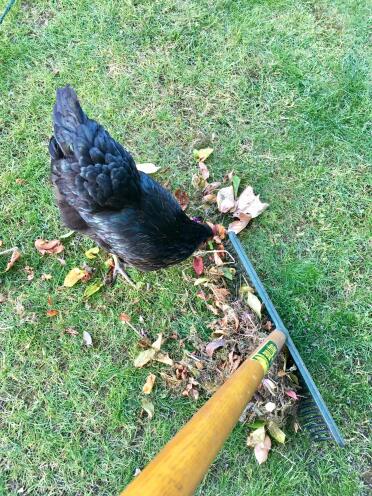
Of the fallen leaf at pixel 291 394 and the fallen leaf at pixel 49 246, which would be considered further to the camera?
the fallen leaf at pixel 49 246

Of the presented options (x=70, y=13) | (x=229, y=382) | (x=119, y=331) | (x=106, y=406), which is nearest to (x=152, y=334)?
(x=119, y=331)

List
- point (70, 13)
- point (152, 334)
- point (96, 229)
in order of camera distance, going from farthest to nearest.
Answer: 1. point (70, 13)
2. point (152, 334)
3. point (96, 229)

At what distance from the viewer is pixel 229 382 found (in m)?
1.92

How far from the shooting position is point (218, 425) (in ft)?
5.08

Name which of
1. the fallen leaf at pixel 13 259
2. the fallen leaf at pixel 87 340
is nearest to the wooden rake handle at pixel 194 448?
the fallen leaf at pixel 87 340

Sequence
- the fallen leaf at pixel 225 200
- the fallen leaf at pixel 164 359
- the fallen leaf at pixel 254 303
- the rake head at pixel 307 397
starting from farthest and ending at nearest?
the fallen leaf at pixel 225 200
the fallen leaf at pixel 164 359
the fallen leaf at pixel 254 303
the rake head at pixel 307 397

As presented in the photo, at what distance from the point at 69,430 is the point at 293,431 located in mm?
1420

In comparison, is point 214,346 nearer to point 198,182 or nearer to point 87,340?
point 87,340

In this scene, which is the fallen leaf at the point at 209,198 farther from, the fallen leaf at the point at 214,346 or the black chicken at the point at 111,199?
the fallen leaf at the point at 214,346

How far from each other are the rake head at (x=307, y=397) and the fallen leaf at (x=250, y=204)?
1.10ft

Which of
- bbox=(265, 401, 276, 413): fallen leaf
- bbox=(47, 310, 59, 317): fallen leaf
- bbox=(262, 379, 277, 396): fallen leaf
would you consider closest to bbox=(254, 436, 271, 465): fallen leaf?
bbox=(265, 401, 276, 413): fallen leaf

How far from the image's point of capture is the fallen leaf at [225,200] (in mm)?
3162

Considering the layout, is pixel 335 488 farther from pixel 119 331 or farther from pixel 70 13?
pixel 70 13

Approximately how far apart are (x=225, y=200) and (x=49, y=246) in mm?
1288
